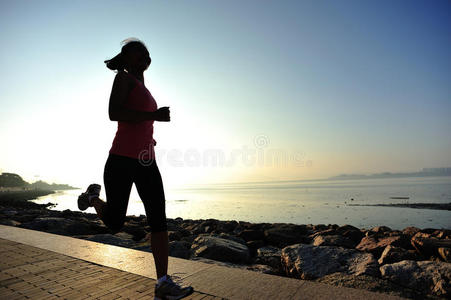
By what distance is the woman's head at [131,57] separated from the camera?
2.50 meters

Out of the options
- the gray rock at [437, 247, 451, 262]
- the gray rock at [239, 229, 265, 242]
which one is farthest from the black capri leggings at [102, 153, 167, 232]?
the gray rock at [239, 229, 265, 242]

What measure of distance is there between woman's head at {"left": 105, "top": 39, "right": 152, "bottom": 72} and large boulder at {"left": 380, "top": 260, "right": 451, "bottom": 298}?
12.4 ft

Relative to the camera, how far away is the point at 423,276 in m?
3.12

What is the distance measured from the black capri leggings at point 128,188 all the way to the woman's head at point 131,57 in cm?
88

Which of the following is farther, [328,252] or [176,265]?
[328,252]

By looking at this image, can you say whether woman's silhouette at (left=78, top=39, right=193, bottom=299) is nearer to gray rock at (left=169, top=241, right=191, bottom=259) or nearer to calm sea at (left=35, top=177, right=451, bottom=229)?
gray rock at (left=169, top=241, right=191, bottom=259)

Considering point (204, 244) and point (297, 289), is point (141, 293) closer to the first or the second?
point (297, 289)

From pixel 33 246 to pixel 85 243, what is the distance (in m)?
0.92

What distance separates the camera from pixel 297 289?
2561mm

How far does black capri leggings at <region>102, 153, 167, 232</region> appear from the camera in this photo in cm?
229

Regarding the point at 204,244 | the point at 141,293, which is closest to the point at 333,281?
the point at 141,293

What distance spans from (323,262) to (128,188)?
9.81 ft

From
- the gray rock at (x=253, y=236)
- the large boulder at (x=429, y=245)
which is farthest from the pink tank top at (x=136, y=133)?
the gray rock at (x=253, y=236)

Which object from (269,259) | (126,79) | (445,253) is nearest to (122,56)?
(126,79)
